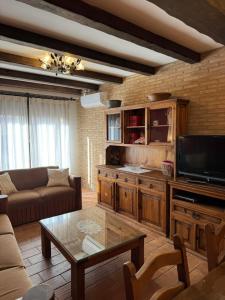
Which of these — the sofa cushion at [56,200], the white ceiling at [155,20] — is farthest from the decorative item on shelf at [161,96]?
the sofa cushion at [56,200]

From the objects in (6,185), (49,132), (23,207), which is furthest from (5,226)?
(49,132)

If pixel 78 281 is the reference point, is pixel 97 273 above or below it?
below

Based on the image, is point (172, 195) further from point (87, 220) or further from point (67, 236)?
point (67, 236)

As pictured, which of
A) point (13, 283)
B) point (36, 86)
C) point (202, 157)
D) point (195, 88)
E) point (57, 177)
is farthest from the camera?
point (36, 86)

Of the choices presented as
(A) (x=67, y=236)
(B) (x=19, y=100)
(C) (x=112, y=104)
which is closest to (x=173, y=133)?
(C) (x=112, y=104)

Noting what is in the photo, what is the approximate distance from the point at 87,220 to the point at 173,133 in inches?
63.8

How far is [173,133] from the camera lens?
2982mm

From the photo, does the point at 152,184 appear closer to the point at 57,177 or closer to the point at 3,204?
the point at 57,177

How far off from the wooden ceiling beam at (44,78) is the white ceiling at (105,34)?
82cm

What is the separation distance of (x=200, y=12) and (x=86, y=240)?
2068 millimetres

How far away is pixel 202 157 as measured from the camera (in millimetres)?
2615

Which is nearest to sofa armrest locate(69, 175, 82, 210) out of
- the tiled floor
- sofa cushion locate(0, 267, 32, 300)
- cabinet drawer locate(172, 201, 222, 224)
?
the tiled floor

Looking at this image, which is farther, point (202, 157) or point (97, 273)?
point (202, 157)

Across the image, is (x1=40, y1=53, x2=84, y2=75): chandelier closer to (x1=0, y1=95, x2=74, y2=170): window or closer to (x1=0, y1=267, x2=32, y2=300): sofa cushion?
(x1=0, y1=95, x2=74, y2=170): window
